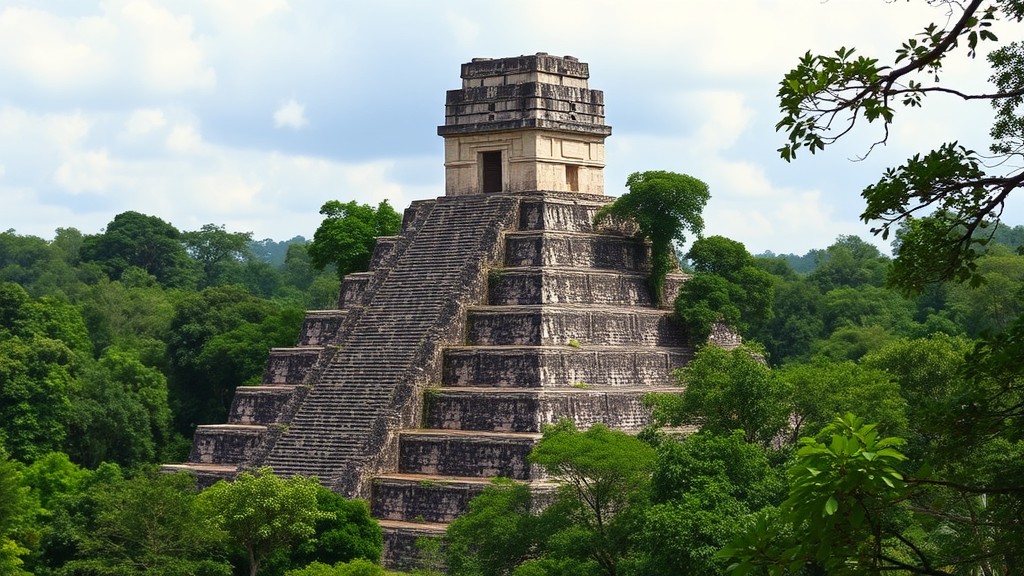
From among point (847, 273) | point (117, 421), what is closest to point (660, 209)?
point (117, 421)

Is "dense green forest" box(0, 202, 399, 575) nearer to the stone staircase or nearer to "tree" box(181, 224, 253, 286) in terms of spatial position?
the stone staircase

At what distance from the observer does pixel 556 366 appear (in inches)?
1149

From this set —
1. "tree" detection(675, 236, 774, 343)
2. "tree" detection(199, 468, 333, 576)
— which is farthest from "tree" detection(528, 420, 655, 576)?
"tree" detection(675, 236, 774, 343)

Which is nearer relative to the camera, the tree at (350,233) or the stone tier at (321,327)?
the stone tier at (321,327)

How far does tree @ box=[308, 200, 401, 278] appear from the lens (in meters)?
37.3

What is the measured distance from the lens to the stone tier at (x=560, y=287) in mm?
30734

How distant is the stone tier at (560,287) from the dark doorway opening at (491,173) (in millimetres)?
2971

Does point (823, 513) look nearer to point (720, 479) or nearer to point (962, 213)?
point (962, 213)

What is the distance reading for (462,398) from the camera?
29219 millimetres

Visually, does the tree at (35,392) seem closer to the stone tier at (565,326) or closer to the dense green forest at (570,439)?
the dense green forest at (570,439)

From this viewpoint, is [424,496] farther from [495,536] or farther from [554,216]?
[554,216]

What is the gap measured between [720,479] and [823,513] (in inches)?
560

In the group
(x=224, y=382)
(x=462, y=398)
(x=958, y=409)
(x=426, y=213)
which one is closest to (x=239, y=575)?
(x=462, y=398)

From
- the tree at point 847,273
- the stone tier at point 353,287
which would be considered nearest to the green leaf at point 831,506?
the stone tier at point 353,287
